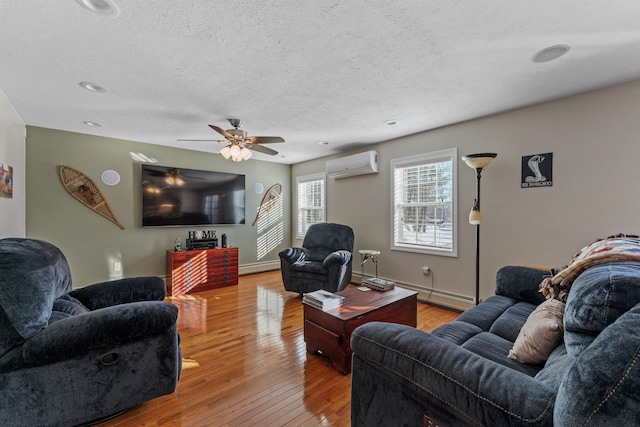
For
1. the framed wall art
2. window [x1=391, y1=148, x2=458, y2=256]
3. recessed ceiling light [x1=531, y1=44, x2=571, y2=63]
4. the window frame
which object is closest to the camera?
recessed ceiling light [x1=531, y1=44, x2=571, y2=63]

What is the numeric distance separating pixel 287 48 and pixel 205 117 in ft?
5.66

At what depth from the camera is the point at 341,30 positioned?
1681 mm

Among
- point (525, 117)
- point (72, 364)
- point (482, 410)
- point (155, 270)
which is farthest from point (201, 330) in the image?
point (525, 117)

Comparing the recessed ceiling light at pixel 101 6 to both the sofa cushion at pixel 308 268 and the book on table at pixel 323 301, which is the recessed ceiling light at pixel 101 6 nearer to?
the book on table at pixel 323 301

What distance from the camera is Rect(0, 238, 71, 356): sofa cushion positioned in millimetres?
1310

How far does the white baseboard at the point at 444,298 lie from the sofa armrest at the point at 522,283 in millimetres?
943

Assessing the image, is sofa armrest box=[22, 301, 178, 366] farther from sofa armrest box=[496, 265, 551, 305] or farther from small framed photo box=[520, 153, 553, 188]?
small framed photo box=[520, 153, 553, 188]

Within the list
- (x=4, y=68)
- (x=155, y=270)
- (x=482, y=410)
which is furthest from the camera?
(x=155, y=270)

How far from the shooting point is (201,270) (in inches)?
172

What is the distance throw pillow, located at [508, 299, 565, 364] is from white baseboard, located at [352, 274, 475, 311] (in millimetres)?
2013

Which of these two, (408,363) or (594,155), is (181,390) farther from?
(594,155)

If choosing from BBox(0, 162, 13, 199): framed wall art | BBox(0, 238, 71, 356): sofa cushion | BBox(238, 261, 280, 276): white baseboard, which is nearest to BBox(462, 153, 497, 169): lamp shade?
BBox(0, 238, 71, 356): sofa cushion

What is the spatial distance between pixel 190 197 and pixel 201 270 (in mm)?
1290

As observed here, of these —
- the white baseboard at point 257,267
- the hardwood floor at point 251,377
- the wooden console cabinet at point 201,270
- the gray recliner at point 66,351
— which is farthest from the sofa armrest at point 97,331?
the white baseboard at point 257,267
